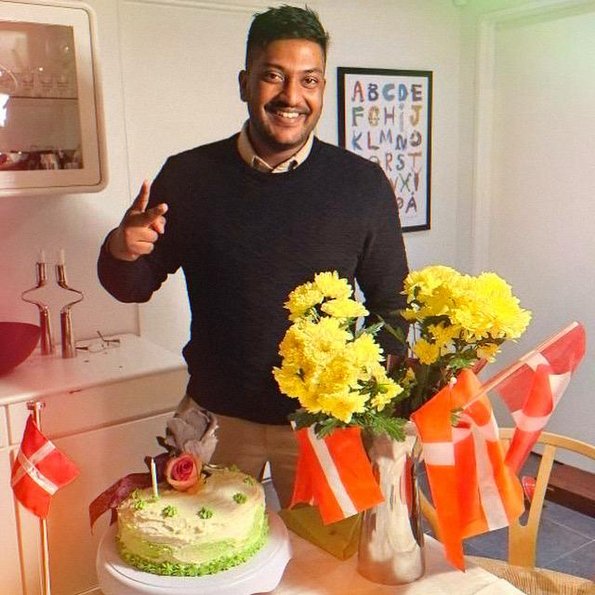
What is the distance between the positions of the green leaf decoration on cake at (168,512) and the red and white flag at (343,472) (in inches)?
9.5

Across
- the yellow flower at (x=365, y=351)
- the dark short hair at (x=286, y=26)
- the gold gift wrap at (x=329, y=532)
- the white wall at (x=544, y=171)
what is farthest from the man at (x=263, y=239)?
the white wall at (x=544, y=171)

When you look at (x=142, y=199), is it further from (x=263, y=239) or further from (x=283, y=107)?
(x=283, y=107)

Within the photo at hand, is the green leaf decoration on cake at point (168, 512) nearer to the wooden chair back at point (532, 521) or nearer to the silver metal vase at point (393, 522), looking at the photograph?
the silver metal vase at point (393, 522)

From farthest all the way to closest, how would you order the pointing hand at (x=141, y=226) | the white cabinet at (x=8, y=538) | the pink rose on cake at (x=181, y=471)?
Result: 1. the white cabinet at (x=8, y=538)
2. the pointing hand at (x=141, y=226)
3. the pink rose on cake at (x=181, y=471)

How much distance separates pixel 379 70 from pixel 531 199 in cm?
87

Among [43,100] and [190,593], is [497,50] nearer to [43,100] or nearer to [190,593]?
[43,100]

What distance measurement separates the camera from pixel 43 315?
2371 millimetres

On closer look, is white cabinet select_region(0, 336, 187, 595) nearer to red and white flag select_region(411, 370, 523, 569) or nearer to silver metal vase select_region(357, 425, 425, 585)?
silver metal vase select_region(357, 425, 425, 585)

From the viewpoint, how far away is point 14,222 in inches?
94.9

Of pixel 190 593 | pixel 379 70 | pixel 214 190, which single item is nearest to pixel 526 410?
pixel 190 593

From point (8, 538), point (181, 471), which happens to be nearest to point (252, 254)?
point (181, 471)

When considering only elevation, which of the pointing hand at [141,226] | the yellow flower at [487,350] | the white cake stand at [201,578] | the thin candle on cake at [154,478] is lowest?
the white cake stand at [201,578]

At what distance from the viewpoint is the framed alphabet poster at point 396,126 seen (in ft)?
10.2

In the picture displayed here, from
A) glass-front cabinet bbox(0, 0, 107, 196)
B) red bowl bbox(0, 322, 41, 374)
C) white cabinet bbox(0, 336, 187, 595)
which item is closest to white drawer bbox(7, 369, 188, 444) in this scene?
white cabinet bbox(0, 336, 187, 595)
